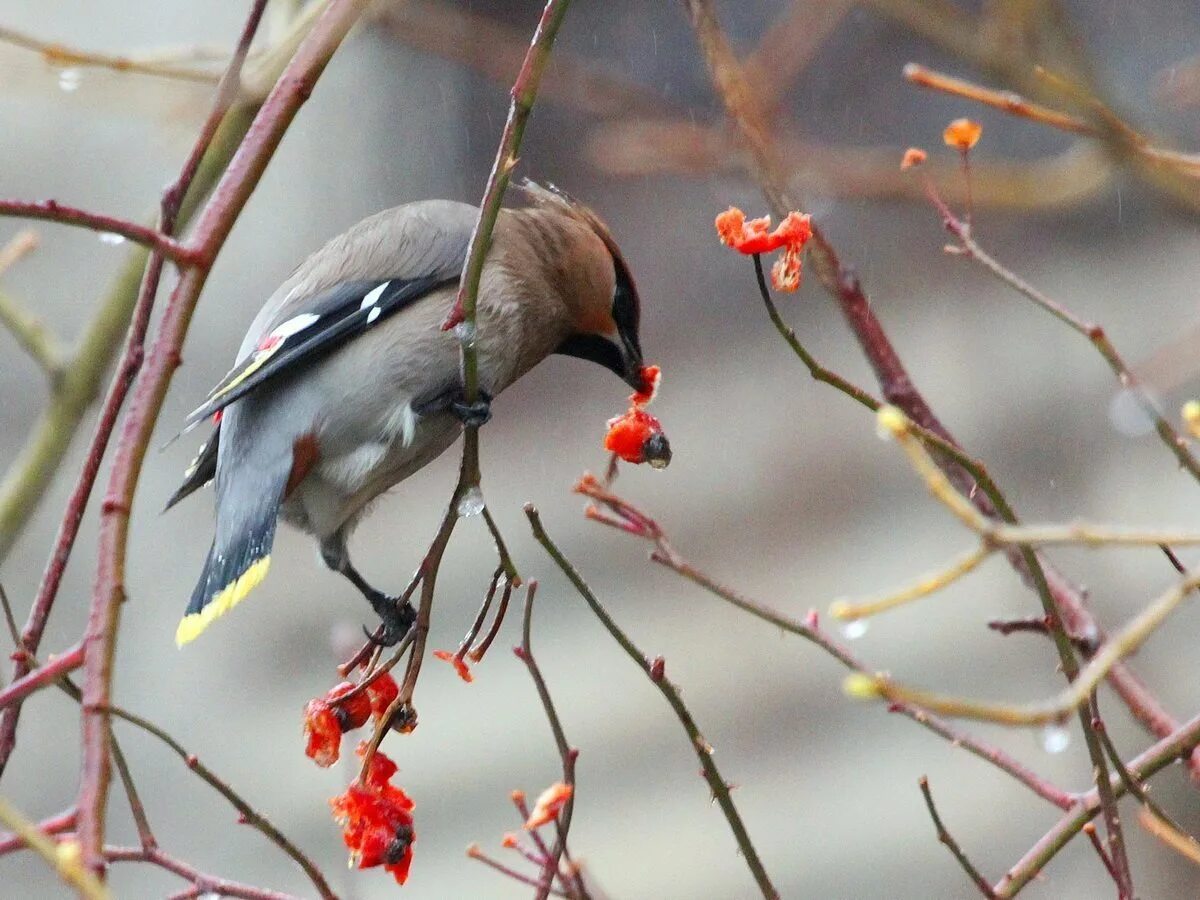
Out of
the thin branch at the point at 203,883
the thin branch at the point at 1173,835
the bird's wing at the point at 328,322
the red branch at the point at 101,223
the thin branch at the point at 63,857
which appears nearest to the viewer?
the thin branch at the point at 63,857

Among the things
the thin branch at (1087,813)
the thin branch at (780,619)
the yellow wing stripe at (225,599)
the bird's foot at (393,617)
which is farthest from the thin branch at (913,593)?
the yellow wing stripe at (225,599)

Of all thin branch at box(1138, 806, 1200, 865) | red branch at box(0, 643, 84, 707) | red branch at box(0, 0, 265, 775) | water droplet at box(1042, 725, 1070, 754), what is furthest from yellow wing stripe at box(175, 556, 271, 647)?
water droplet at box(1042, 725, 1070, 754)

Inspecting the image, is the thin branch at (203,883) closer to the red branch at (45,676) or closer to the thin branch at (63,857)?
the red branch at (45,676)

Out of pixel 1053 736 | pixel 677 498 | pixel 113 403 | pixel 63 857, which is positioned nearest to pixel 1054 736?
pixel 1053 736

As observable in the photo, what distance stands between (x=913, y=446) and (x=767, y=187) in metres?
0.90

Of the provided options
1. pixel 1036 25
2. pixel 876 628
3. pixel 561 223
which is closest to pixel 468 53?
pixel 561 223

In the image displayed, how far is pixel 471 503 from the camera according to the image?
1823 millimetres

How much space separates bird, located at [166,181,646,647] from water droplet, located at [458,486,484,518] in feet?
1.84

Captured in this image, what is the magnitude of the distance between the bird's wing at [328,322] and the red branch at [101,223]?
968mm

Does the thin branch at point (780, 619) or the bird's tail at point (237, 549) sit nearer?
the thin branch at point (780, 619)

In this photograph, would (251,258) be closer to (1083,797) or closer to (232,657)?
(232,657)

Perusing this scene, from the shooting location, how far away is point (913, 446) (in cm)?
113

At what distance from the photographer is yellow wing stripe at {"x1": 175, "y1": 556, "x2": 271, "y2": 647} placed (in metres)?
2.37

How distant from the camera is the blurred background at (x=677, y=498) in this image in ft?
14.5
